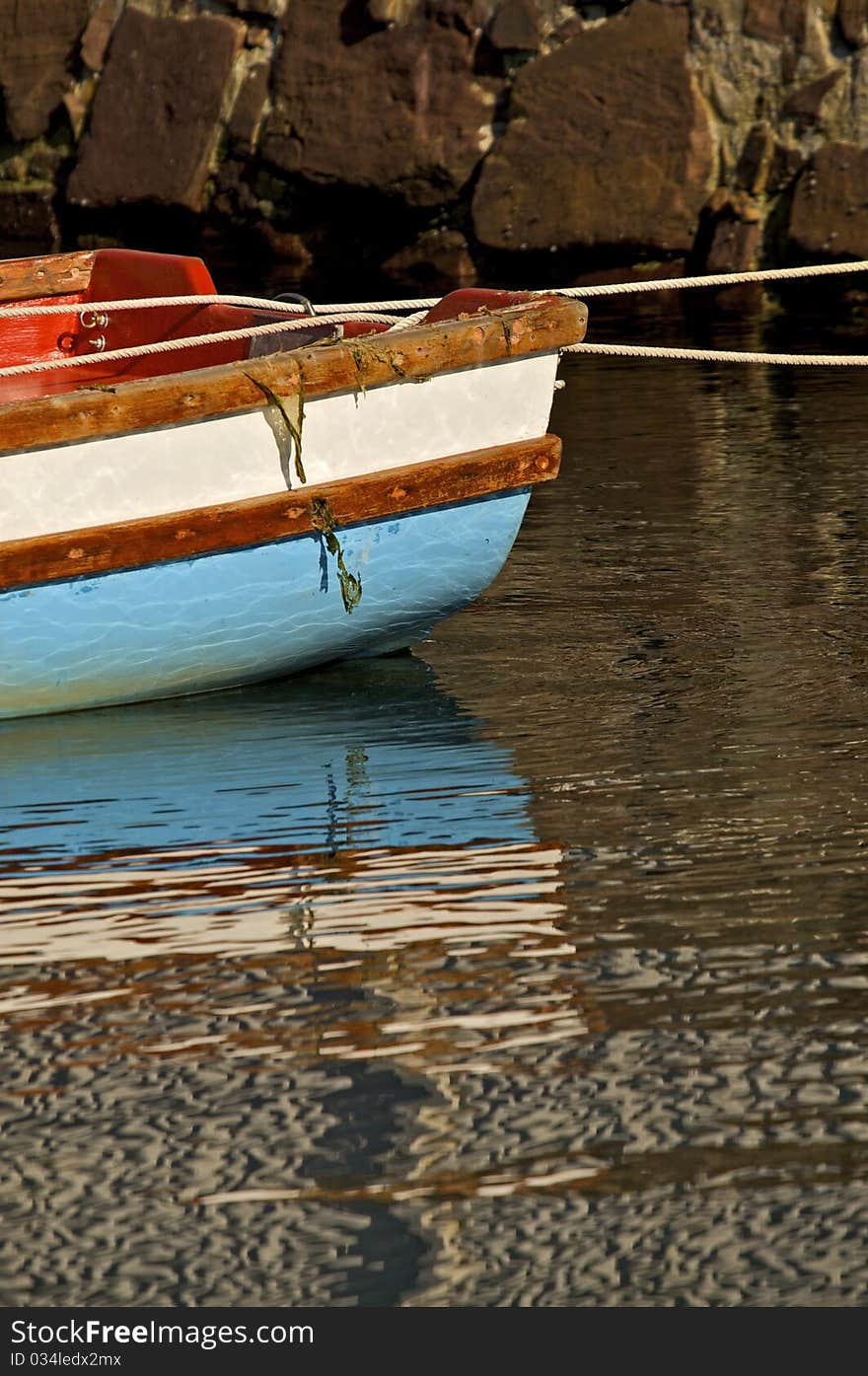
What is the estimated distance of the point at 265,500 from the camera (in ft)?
17.0

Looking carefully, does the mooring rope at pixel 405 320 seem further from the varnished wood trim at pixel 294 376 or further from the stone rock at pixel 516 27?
the stone rock at pixel 516 27

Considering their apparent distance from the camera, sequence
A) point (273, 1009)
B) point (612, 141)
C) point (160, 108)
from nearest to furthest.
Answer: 1. point (273, 1009)
2. point (612, 141)
3. point (160, 108)

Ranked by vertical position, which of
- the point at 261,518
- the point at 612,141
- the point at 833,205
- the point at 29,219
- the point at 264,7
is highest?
the point at 264,7

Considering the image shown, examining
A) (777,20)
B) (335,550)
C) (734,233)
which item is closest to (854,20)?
(777,20)

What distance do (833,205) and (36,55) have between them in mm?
5726

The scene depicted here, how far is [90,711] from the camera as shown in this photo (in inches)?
215

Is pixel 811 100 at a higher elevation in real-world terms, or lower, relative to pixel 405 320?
higher

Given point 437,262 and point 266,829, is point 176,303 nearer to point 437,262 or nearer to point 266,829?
point 266,829

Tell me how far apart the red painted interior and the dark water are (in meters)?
1.19

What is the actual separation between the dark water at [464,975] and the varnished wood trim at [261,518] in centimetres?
44

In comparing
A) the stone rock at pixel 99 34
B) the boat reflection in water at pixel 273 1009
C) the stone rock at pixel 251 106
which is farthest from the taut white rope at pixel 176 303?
the stone rock at pixel 99 34

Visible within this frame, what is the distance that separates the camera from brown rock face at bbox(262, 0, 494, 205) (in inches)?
509

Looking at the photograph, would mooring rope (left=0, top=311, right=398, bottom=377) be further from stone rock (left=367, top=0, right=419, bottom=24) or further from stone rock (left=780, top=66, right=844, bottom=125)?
stone rock (left=367, top=0, right=419, bottom=24)
